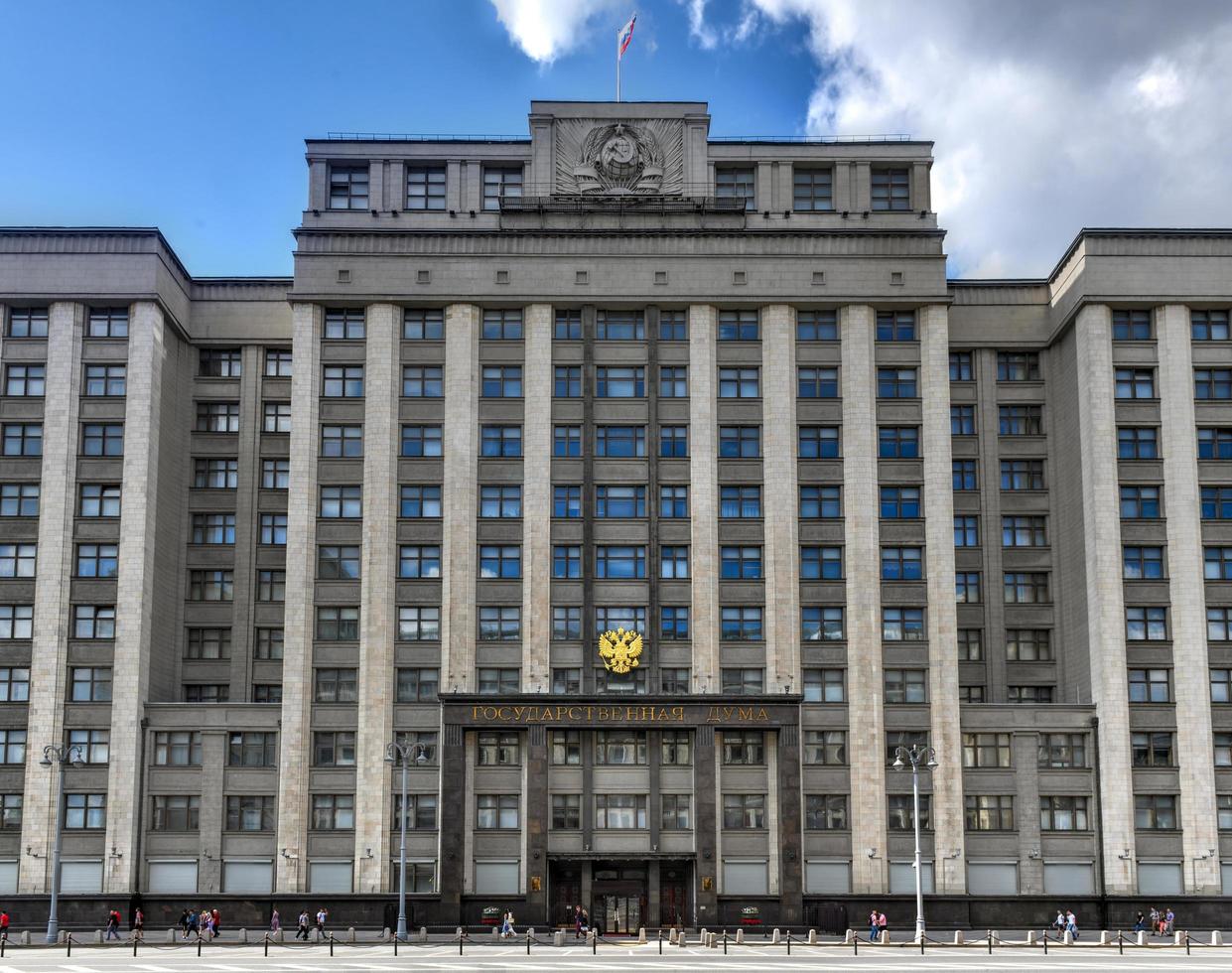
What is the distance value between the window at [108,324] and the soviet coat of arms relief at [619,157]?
24.4m

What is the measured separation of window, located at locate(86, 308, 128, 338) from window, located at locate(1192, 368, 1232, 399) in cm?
5745

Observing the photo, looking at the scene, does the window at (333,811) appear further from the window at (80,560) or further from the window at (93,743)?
the window at (80,560)

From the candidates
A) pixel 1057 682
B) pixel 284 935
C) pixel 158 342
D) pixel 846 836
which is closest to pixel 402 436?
pixel 158 342

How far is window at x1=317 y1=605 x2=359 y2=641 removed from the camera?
3000 inches

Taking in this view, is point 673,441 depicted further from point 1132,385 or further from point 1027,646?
point 1132,385

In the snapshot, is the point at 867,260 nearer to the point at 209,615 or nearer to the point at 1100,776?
the point at 1100,776

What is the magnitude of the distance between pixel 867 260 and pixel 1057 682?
25373 mm

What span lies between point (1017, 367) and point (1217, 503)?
13.1m

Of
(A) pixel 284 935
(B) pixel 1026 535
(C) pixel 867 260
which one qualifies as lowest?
(A) pixel 284 935

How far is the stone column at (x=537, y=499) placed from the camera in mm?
75438

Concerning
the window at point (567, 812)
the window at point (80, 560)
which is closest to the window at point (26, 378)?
the window at point (80, 560)

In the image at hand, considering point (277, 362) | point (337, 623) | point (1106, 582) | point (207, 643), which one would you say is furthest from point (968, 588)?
point (207, 643)

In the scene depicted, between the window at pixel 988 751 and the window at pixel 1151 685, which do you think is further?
the window at pixel 988 751

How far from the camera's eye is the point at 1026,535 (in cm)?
8144
